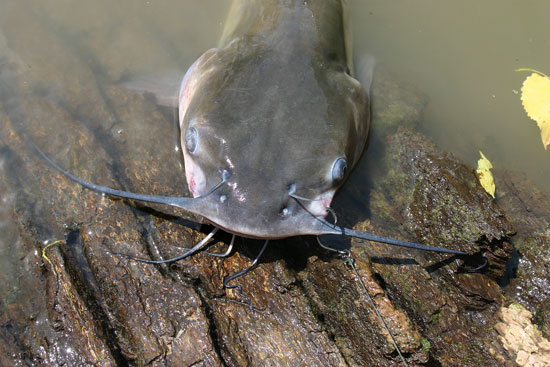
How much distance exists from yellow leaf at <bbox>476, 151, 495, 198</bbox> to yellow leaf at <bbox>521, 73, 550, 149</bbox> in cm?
76

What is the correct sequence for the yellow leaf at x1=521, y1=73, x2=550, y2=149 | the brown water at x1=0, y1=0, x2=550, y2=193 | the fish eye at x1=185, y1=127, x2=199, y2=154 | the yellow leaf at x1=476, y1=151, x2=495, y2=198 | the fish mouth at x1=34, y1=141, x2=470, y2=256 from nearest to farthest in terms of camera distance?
the fish mouth at x1=34, y1=141, x2=470, y2=256 < the fish eye at x1=185, y1=127, x2=199, y2=154 < the yellow leaf at x1=476, y1=151, x2=495, y2=198 < the brown water at x1=0, y1=0, x2=550, y2=193 < the yellow leaf at x1=521, y1=73, x2=550, y2=149

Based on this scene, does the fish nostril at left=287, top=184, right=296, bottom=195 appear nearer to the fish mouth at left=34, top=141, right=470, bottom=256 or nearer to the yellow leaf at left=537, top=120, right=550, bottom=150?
the fish mouth at left=34, top=141, right=470, bottom=256

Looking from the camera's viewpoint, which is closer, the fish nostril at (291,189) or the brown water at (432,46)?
the fish nostril at (291,189)

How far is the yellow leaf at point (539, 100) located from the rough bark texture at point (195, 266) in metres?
1.22

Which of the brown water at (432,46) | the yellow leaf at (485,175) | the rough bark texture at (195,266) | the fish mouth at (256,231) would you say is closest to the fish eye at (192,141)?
the fish mouth at (256,231)

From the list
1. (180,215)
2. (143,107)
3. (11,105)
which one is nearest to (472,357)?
(180,215)

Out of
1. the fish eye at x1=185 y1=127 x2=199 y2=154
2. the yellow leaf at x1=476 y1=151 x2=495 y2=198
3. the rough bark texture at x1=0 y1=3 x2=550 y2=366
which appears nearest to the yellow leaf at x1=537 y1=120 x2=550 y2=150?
the yellow leaf at x1=476 y1=151 x2=495 y2=198

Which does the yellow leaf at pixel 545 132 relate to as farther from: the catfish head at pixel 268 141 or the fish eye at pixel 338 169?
the fish eye at pixel 338 169

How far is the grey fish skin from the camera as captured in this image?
192 cm

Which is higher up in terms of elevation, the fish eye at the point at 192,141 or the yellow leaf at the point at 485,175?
the fish eye at the point at 192,141

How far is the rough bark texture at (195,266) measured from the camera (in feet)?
6.40

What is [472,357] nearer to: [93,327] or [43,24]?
[93,327]

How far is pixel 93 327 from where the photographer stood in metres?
1.88

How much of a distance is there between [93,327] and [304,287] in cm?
111
